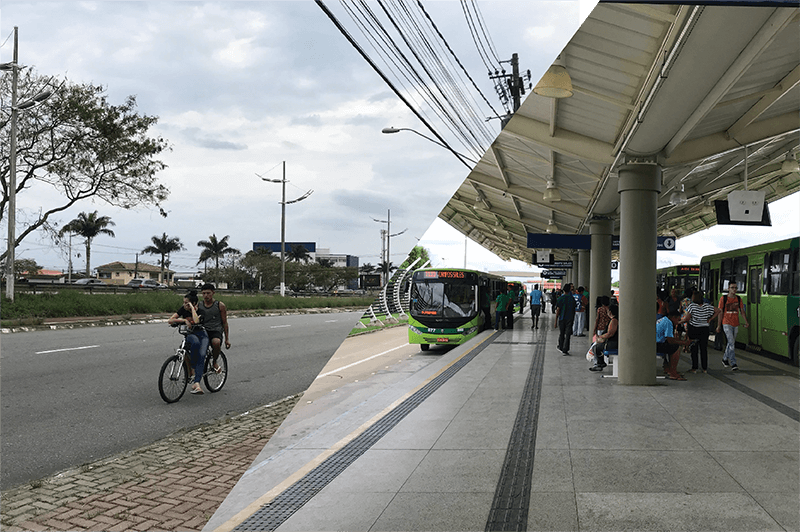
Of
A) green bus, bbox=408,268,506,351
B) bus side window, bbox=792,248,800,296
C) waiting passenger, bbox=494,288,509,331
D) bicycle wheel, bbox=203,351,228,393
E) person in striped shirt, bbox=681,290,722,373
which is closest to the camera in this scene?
bicycle wheel, bbox=203,351,228,393

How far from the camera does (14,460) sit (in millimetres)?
4113

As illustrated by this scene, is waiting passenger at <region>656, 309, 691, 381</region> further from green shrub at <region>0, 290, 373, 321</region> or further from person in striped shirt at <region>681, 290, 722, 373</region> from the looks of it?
green shrub at <region>0, 290, 373, 321</region>

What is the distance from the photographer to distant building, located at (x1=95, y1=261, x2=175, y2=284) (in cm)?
204

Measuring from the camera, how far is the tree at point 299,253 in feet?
7.50

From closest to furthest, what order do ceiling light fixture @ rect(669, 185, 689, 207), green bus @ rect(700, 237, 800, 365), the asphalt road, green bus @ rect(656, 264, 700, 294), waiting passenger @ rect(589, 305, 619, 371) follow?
the asphalt road
waiting passenger @ rect(589, 305, 619, 371)
ceiling light fixture @ rect(669, 185, 689, 207)
green bus @ rect(700, 237, 800, 365)
green bus @ rect(656, 264, 700, 294)

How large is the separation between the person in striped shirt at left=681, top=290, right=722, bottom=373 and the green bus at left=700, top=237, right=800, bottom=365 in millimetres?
1303

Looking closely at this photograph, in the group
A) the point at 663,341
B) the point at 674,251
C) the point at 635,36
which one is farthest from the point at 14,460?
the point at 674,251

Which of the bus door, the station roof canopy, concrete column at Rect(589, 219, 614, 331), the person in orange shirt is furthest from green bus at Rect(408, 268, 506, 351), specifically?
the station roof canopy

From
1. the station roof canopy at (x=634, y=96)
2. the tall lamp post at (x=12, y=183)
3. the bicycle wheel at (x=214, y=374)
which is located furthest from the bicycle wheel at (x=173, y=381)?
the tall lamp post at (x=12, y=183)

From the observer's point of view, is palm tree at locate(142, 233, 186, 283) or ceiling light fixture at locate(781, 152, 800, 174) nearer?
palm tree at locate(142, 233, 186, 283)

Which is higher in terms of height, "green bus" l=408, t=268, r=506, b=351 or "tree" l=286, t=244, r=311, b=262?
"tree" l=286, t=244, r=311, b=262

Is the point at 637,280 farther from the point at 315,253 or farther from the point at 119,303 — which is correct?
the point at 119,303

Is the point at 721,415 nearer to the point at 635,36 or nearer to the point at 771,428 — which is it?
the point at 771,428

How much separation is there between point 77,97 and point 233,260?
2.46 feet
